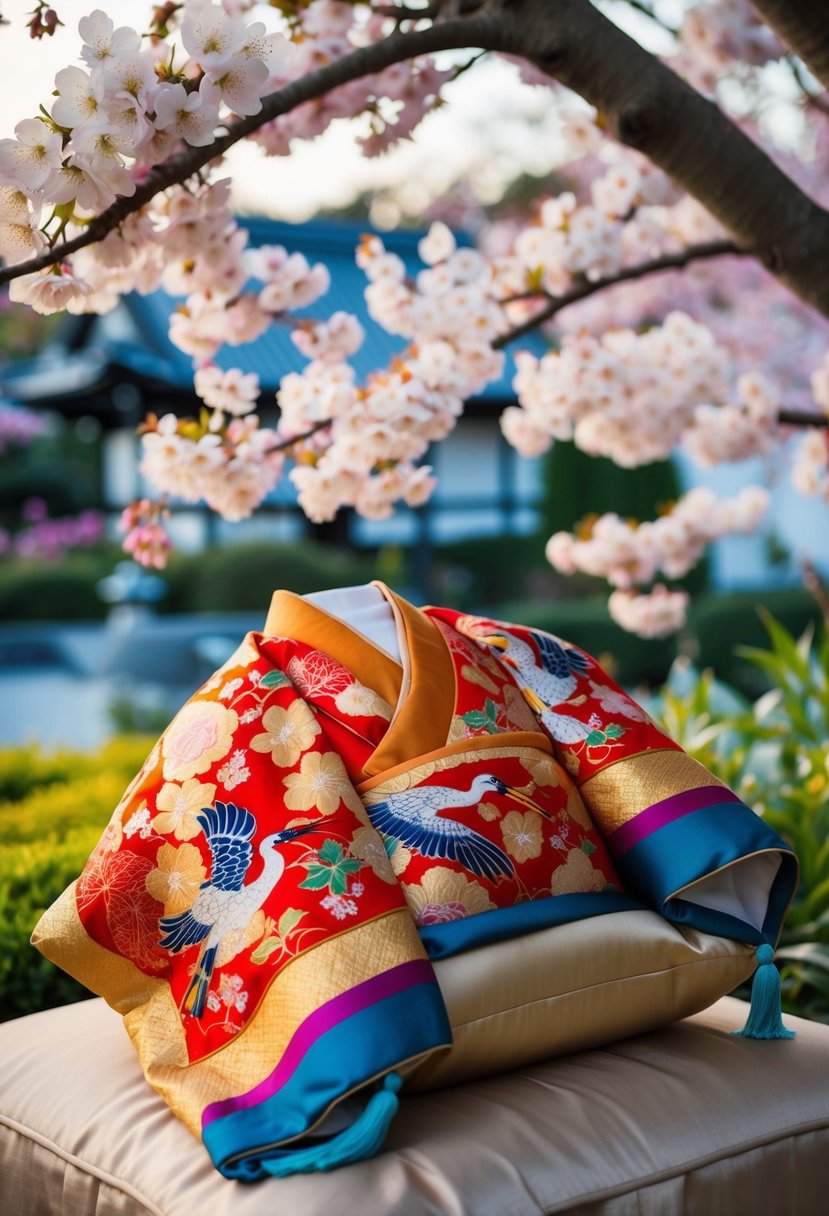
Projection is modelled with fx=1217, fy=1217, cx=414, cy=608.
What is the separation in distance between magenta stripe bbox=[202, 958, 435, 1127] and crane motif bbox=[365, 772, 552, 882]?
17 centimetres

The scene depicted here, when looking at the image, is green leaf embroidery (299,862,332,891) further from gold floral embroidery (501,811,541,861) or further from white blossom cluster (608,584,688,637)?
white blossom cluster (608,584,688,637)

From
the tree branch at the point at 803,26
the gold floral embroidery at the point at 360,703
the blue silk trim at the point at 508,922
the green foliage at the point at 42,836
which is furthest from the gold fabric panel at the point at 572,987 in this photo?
the tree branch at the point at 803,26

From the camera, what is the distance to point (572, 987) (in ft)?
4.54

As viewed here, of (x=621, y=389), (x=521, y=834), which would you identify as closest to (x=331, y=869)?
(x=521, y=834)

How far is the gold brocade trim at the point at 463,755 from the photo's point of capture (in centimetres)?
148

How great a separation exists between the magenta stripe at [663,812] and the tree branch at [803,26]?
1300mm

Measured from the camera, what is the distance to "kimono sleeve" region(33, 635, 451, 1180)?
1207mm

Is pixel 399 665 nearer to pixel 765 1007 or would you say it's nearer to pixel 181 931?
pixel 181 931

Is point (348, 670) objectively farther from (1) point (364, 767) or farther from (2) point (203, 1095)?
(2) point (203, 1095)

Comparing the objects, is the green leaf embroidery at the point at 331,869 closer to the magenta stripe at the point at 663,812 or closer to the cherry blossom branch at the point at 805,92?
the magenta stripe at the point at 663,812

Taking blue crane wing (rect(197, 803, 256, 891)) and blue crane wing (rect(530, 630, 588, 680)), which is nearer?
blue crane wing (rect(197, 803, 256, 891))

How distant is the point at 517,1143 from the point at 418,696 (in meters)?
0.55

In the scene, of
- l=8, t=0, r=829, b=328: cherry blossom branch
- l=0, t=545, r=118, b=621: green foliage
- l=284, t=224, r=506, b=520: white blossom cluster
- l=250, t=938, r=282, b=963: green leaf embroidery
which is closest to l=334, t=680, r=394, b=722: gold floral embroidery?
l=250, t=938, r=282, b=963: green leaf embroidery

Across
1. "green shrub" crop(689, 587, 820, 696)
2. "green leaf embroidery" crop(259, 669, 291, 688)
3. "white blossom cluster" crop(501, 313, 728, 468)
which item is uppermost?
"white blossom cluster" crop(501, 313, 728, 468)
